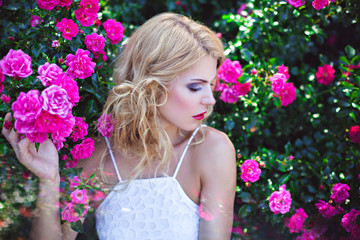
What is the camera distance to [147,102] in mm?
1854

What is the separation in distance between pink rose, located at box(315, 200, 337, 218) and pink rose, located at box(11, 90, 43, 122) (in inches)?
67.9

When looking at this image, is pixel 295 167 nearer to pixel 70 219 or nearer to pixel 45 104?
pixel 70 219

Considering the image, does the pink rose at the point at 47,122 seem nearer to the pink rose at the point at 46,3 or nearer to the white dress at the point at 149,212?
the pink rose at the point at 46,3

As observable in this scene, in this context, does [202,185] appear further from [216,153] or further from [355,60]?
Result: [355,60]

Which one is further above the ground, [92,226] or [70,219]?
[70,219]

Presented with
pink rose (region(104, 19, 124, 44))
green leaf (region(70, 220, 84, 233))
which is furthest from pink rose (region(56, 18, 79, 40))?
green leaf (region(70, 220, 84, 233))

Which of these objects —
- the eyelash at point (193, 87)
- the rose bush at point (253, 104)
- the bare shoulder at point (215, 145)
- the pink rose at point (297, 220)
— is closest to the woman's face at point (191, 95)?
the eyelash at point (193, 87)

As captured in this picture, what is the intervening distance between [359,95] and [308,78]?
63 centimetres

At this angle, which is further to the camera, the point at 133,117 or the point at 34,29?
the point at 133,117

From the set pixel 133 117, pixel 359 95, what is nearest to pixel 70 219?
pixel 133 117

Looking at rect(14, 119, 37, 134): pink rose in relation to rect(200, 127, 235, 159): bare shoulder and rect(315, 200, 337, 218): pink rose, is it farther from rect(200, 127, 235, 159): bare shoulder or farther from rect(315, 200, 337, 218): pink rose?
rect(315, 200, 337, 218): pink rose

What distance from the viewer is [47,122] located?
1.25 meters

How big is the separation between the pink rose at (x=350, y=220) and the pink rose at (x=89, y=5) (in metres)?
1.75

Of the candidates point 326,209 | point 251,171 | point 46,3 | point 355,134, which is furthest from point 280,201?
point 46,3
